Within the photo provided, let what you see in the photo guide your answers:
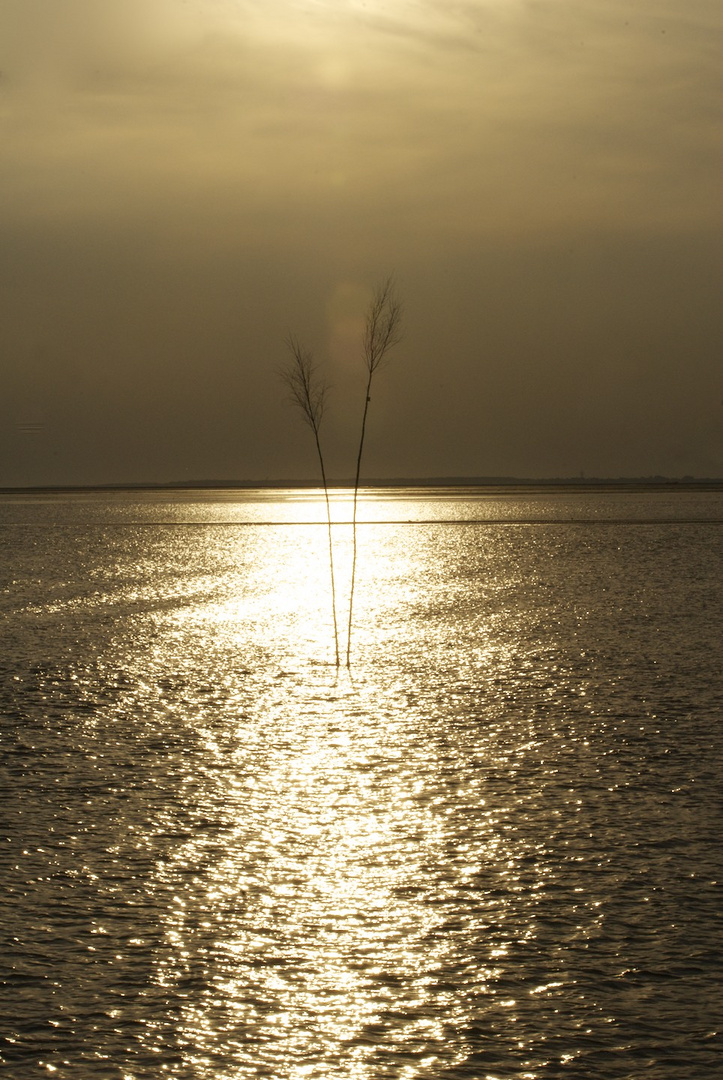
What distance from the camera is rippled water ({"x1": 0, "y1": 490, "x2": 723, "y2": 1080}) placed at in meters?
4.92

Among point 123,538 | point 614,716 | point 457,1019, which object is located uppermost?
point 123,538

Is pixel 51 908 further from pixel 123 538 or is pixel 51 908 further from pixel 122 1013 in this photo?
pixel 123 538

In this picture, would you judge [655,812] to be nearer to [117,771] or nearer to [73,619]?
[117,771]

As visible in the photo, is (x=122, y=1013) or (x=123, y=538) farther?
(x=123, y=538)

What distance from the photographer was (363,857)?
7.12 metres

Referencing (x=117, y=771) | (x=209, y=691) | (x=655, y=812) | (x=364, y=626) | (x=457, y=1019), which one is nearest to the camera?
(x=457, y=1019)

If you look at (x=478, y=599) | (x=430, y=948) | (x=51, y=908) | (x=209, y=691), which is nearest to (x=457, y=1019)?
(x=430, y=948)

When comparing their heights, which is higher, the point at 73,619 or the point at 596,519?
the point at 596,519

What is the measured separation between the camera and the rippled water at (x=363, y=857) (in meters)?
4.92

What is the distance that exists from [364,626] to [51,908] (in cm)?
1265

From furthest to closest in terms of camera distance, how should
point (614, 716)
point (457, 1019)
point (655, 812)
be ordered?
point (614, 716) → point (655, 812) → point (457, 1019)

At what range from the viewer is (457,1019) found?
5.04m

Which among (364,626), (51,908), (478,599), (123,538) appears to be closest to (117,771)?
(51,908)

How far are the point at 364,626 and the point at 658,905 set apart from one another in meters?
12.6
